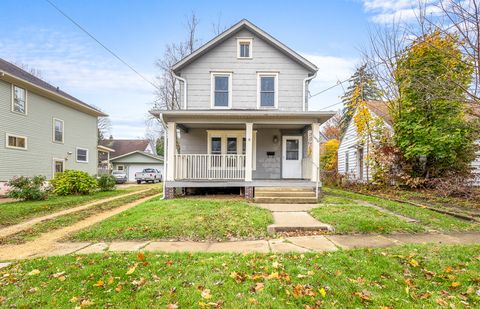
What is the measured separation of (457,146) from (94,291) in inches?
576

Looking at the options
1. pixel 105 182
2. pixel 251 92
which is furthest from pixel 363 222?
pixel 105 182

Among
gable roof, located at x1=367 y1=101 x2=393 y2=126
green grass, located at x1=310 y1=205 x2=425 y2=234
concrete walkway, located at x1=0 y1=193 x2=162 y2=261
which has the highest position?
gable roof, located at x1=367 y1=101 x2=393 y2=126

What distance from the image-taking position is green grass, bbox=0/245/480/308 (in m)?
2.82

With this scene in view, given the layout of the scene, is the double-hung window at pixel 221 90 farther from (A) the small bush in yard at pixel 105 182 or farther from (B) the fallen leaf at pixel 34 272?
(B) the fallen leaf at pixel 34 272

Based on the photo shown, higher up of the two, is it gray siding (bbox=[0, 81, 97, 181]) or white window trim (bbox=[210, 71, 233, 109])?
white window trim (bbox=[210, 71, 233, 109])

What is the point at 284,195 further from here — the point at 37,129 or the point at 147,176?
the point at 147,176

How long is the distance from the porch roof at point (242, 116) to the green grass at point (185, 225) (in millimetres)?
3820

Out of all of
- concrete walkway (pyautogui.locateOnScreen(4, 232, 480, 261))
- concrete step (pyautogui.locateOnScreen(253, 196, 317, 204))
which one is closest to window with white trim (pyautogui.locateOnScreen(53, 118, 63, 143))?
concrete walkway (pyautogui.locateOnScreen(4, 232, 480, 261))

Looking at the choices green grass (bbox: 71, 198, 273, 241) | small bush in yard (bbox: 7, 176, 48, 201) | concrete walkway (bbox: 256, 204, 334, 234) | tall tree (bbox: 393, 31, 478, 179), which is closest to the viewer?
green grass (bbox: 71, 198, 273, 241)

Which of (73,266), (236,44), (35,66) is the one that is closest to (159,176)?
(35,66)

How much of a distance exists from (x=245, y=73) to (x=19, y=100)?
41.4 feet

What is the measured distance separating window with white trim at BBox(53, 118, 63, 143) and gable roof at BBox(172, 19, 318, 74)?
34.1 feet

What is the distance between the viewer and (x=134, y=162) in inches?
1270

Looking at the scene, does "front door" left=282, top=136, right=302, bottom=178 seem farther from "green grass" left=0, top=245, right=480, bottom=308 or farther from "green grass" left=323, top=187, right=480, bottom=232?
"green grass" left=0, top=245, right=480, bottom=308
